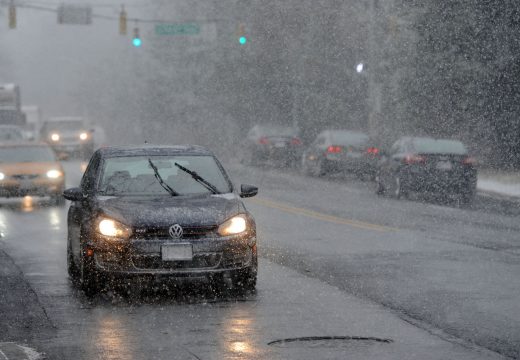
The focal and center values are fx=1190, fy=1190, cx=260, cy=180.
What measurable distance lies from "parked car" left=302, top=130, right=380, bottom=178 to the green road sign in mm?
15850

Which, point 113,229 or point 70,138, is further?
point 70,138

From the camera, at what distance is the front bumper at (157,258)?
1131 cm

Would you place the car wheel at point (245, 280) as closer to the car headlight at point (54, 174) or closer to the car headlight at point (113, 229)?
the car headlight at point (113, 229)

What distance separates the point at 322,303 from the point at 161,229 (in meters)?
1.68

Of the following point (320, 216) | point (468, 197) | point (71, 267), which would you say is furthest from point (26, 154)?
point (71, 267)

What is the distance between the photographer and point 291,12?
5172cm

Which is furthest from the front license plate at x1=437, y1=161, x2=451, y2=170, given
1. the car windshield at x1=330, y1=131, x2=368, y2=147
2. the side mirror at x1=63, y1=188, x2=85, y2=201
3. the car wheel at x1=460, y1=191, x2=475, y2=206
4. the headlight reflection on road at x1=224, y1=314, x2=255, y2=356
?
the headlight reflection on road at x1=224, y1=314, x2=255, y2=356

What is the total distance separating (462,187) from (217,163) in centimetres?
1537

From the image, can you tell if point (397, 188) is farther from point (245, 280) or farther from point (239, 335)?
point (239, 335)

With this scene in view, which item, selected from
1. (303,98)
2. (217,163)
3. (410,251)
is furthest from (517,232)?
(303,98)

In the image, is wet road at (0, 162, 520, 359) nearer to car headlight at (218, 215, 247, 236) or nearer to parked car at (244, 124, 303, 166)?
car headlight at (218, 215, 247, 236)

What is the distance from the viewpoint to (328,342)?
9.16m

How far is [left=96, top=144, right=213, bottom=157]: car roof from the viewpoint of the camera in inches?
511

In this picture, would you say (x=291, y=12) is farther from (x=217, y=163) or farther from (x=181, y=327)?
(x=181, y=327)
